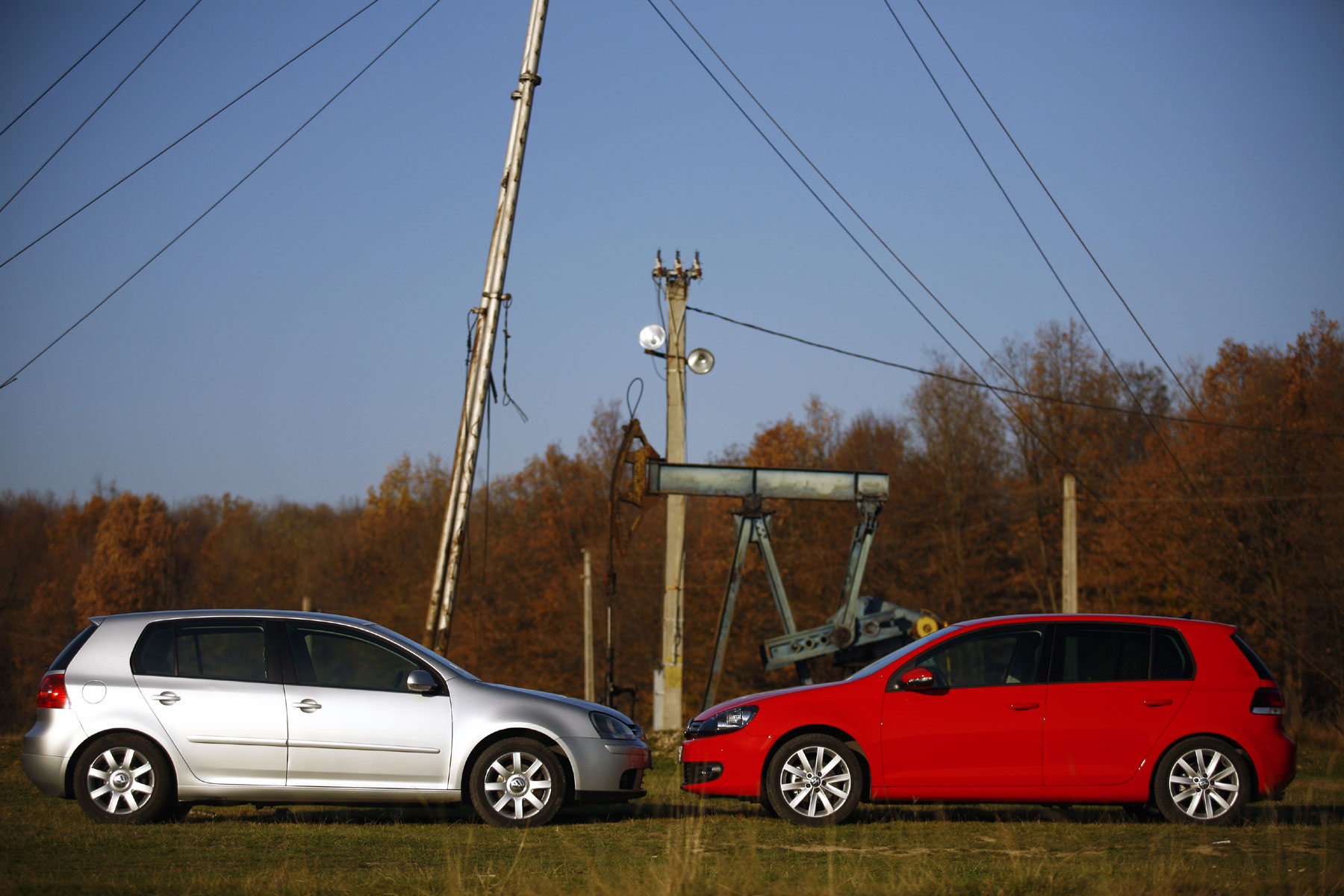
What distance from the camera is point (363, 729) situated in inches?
325

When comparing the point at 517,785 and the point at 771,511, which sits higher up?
the point at 771,511

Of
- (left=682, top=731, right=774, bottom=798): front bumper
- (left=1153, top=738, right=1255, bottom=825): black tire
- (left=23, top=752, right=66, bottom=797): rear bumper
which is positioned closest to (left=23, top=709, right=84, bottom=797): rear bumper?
(left=23, top=752, right=66, bottom=797): rear bumper

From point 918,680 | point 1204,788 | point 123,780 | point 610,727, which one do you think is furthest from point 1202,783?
point 123,780

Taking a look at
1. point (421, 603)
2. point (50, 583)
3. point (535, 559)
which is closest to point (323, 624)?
point (535, 559)

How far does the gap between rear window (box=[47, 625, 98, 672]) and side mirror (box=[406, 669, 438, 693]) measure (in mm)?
2288

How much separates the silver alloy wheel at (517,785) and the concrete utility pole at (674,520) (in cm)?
1039

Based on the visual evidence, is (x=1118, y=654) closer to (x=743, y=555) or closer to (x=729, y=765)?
(x=729, y=765)

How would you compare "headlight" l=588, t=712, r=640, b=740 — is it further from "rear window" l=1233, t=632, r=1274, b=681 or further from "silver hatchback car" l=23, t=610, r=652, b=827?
"rear window" l=1233, t=632, r=1274, b=681

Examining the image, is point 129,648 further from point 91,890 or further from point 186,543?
point 186,543

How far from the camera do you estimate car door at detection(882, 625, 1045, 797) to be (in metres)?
8.45

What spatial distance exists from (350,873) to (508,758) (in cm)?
204

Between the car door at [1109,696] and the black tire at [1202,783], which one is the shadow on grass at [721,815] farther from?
the car door at [1109,696]

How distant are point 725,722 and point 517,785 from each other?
1.60 m

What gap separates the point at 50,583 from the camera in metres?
59.1
